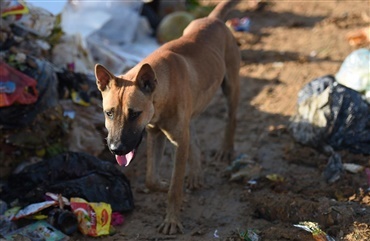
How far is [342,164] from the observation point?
6051 millimetres

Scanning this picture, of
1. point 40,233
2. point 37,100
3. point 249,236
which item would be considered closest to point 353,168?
point 249,236

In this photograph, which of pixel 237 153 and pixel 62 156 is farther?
pixel 237 153

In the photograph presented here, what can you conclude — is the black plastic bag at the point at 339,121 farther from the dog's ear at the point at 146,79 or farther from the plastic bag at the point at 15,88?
the plastic bag at the point at 15,88

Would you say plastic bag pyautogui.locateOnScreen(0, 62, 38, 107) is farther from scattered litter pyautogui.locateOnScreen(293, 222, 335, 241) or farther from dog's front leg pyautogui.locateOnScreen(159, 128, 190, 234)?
scattered litter pyautogui.locateOnScreen(293, 222, 335, 241)

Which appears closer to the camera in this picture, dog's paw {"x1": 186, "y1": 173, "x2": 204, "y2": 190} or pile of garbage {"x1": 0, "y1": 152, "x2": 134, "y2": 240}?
pile of garbage {"x1": 0, "y1": 152, "x2": 134, "y2": 240}

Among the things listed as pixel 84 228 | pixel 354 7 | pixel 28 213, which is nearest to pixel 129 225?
pixel 84 228

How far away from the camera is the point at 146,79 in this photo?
4.69 m

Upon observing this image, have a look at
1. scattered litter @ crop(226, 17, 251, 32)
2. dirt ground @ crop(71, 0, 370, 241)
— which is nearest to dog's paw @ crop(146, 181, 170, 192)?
dirt ground @ crop(71, 0, 370, 241)

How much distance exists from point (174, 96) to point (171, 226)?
1.10m

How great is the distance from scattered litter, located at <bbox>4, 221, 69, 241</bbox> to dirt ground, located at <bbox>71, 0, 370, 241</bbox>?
0.17m

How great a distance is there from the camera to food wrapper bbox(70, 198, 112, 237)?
5.14 m

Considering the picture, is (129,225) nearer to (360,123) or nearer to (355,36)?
(360,123)

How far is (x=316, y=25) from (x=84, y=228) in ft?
21.4

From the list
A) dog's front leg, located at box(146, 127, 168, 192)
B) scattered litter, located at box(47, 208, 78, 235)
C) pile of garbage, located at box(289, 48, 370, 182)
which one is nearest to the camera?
scattered litter, located at box(47, 208, 78, 235)
